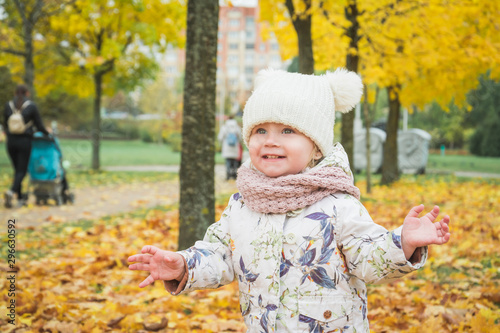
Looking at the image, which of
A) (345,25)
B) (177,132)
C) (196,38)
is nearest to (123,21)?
(345,25)

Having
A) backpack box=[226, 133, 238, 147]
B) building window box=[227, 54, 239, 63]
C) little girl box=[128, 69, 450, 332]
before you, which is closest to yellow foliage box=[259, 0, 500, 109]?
backpack box=[226, 133, 238, 147]

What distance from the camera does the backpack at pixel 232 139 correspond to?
12709mm

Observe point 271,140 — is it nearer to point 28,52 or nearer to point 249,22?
point 28,52

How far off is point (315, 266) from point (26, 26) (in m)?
10.9

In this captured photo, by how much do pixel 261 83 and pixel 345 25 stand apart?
22.3 ft

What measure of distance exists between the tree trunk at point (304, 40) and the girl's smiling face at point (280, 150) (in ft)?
16.3


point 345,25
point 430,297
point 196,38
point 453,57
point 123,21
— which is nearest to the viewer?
point 430,297

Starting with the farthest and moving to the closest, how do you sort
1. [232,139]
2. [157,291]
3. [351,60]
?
[232,139], [351,60], [157,291]

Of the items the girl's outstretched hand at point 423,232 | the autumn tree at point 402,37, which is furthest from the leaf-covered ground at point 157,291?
the autumn tree at point 402,37

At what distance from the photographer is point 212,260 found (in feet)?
6.83

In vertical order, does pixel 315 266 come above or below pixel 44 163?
above

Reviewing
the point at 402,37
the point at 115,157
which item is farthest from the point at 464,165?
the point at 115,157

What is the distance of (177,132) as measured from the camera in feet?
135

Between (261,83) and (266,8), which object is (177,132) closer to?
(266,8)
